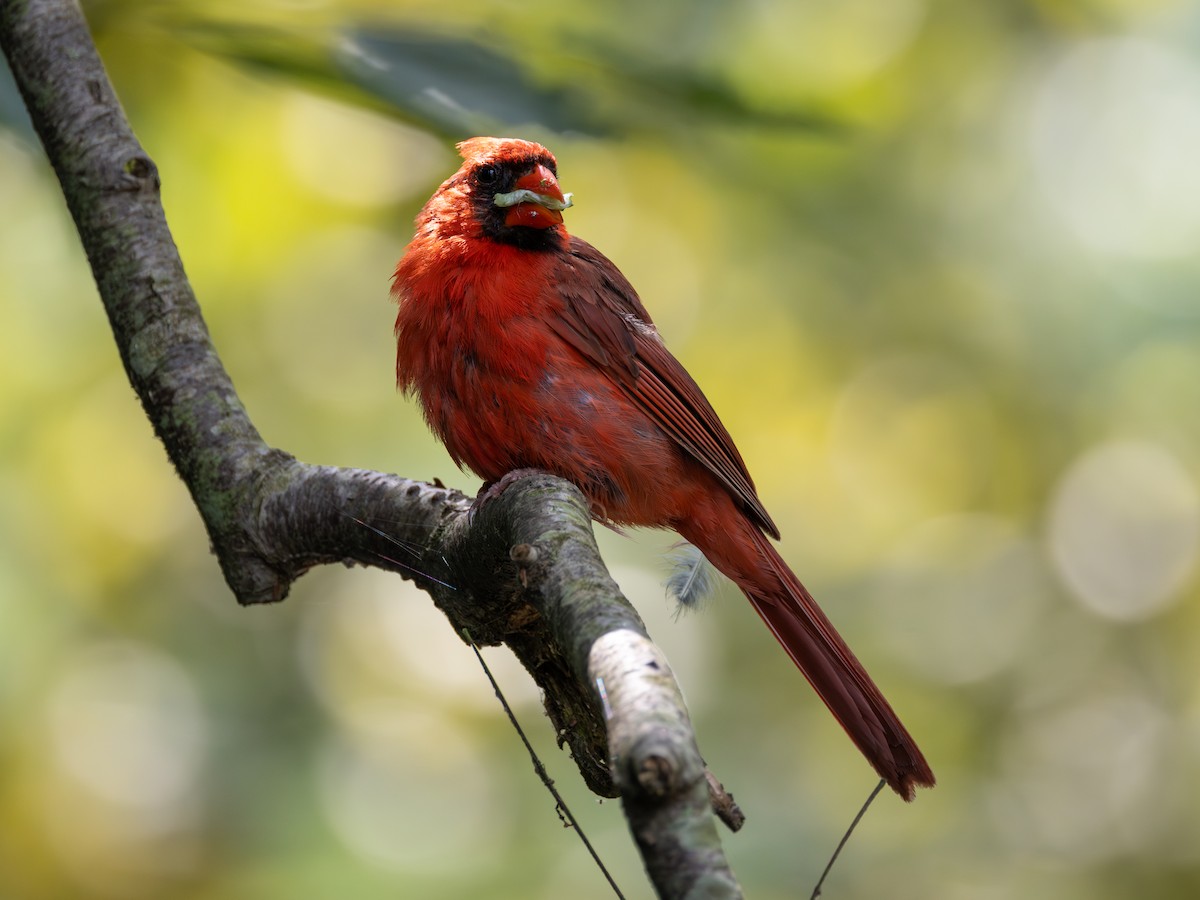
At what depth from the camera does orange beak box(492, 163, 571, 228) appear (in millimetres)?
3656

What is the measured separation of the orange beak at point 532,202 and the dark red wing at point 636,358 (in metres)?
0.15

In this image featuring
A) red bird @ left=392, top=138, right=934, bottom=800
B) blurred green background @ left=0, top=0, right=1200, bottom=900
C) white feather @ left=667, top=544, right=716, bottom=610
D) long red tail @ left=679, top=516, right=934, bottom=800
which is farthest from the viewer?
blurred green background @ left=0, top=0, right=1200, bottom=900

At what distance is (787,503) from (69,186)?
14.0 ft

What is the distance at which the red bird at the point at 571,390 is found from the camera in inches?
134

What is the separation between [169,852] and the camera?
4.60m

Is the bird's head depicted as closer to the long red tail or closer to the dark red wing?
the dark red wing

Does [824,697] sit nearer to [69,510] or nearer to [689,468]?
[689,468]

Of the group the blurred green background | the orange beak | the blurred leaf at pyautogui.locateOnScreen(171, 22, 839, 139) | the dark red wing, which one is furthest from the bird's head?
the blurred leaf at pyautogui.locateOnScreen(171, 22, 839, 139)

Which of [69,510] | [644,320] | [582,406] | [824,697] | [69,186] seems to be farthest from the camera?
[69,510]

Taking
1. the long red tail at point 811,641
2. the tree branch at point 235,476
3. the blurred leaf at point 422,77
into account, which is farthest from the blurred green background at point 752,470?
the long red tail at point 811,641

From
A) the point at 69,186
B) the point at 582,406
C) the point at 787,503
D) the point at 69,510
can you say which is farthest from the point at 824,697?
the point at 69,510

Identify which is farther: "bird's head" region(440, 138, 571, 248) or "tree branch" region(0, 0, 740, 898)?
"bird's head" region(440, 138, 571, 248)

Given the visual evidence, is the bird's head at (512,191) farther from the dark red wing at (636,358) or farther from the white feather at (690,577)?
the white feather at (690,577)

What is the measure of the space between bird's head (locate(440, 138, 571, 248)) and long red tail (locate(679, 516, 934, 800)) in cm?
100
